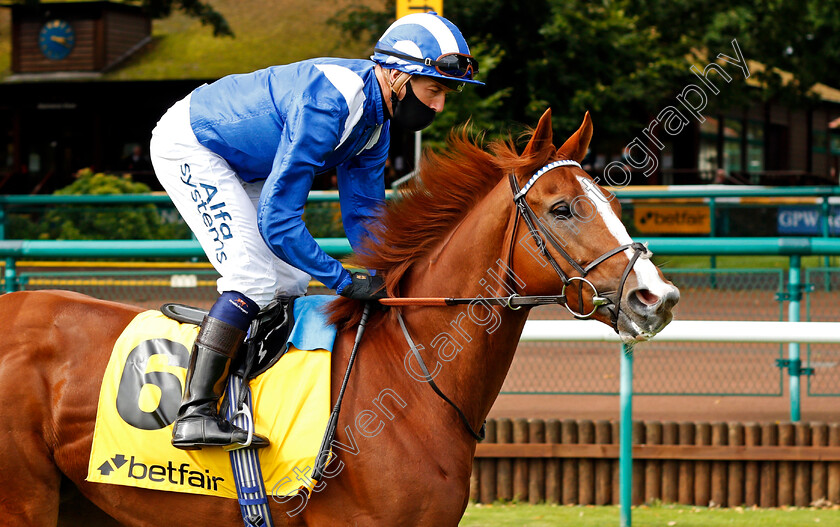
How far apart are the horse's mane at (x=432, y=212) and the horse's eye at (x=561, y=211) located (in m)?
0.23

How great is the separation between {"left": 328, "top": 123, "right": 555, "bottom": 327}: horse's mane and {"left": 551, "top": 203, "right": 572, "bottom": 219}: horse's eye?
232mm

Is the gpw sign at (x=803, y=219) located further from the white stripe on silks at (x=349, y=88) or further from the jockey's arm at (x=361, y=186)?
the white stripe on silks at (x=349, y=88)

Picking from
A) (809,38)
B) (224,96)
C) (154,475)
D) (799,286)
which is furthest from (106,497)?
(809,38)

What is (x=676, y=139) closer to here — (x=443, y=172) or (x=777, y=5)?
(x=777, y=5)

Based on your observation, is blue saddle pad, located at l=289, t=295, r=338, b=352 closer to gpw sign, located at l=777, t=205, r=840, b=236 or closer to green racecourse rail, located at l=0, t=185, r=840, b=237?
green racecourse rail, located at l=0, t=185, r=840, b=237

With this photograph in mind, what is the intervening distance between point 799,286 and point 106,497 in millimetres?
4024

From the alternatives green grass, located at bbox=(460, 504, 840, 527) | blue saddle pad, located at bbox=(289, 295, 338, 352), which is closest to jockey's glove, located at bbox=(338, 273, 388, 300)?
blue saddle pad, located at bbox=(289, 295, 338, 352)

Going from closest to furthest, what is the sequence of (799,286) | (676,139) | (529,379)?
(799,286)
(529,379)
(676,139)

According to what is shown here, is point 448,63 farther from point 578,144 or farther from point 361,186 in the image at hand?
point 361,186

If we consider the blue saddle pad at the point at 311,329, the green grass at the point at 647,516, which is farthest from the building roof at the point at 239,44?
the blue saddle pad at the point at 311,329

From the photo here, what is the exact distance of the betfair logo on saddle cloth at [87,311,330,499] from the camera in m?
2.77

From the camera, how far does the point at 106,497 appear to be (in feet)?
9.56

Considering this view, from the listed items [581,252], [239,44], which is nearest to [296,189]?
[581,252]

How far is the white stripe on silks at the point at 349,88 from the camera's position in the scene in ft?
9.43
